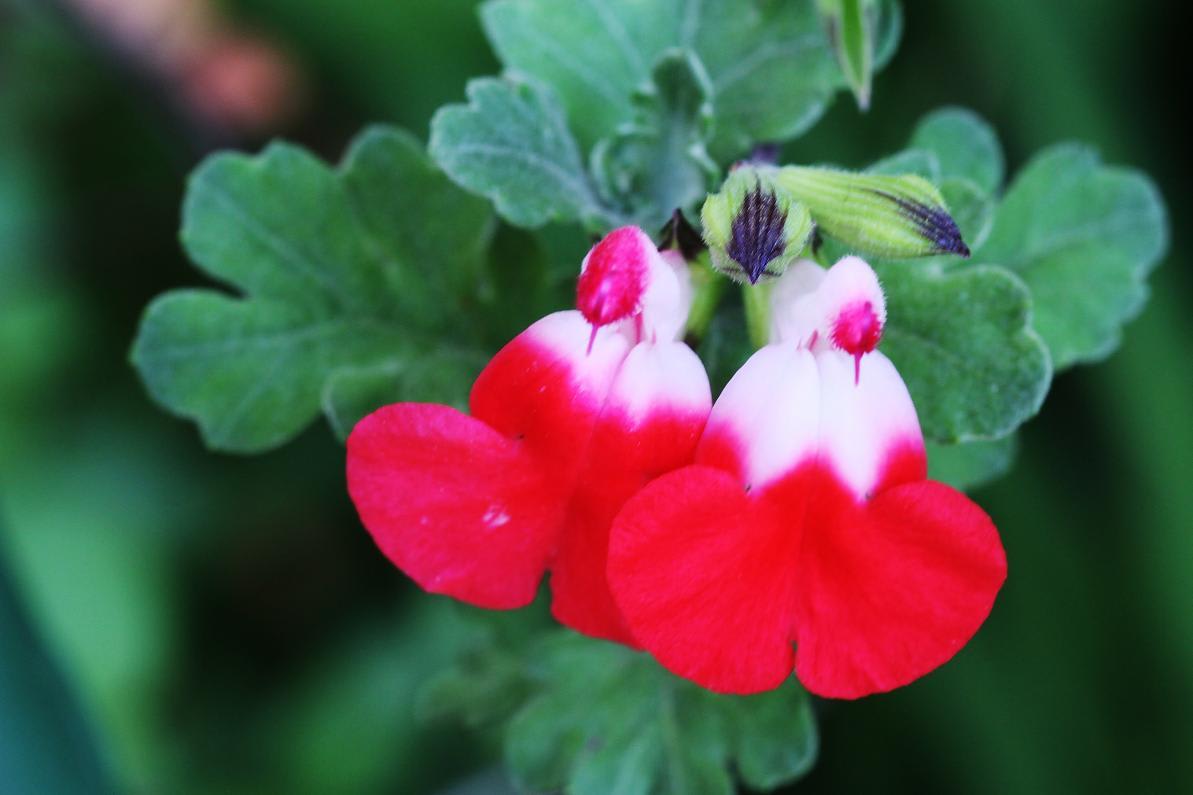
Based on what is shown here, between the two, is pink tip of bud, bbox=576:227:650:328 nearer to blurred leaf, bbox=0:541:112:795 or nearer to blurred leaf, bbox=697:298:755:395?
blurred leaf, bbox=697:298:755:395

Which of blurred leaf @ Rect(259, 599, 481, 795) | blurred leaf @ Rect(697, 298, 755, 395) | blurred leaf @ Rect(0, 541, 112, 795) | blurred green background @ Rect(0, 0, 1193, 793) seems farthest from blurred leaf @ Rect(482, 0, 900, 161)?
blurred leaf @ Rect(259, 599, 481, 795)

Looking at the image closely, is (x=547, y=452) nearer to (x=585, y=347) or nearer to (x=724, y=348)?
(x=585, y=347)

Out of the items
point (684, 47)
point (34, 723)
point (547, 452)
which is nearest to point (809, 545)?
point (547, 452)

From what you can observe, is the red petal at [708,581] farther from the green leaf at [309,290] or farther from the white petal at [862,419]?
the green leaf at [309,290]

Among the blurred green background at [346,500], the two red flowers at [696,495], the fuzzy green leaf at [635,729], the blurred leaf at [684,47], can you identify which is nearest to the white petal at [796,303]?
the two red flowers at [696,495]

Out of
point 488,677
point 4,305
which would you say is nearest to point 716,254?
point 488,677

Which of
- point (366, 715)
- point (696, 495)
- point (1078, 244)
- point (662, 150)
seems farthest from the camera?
point (366, 715)
